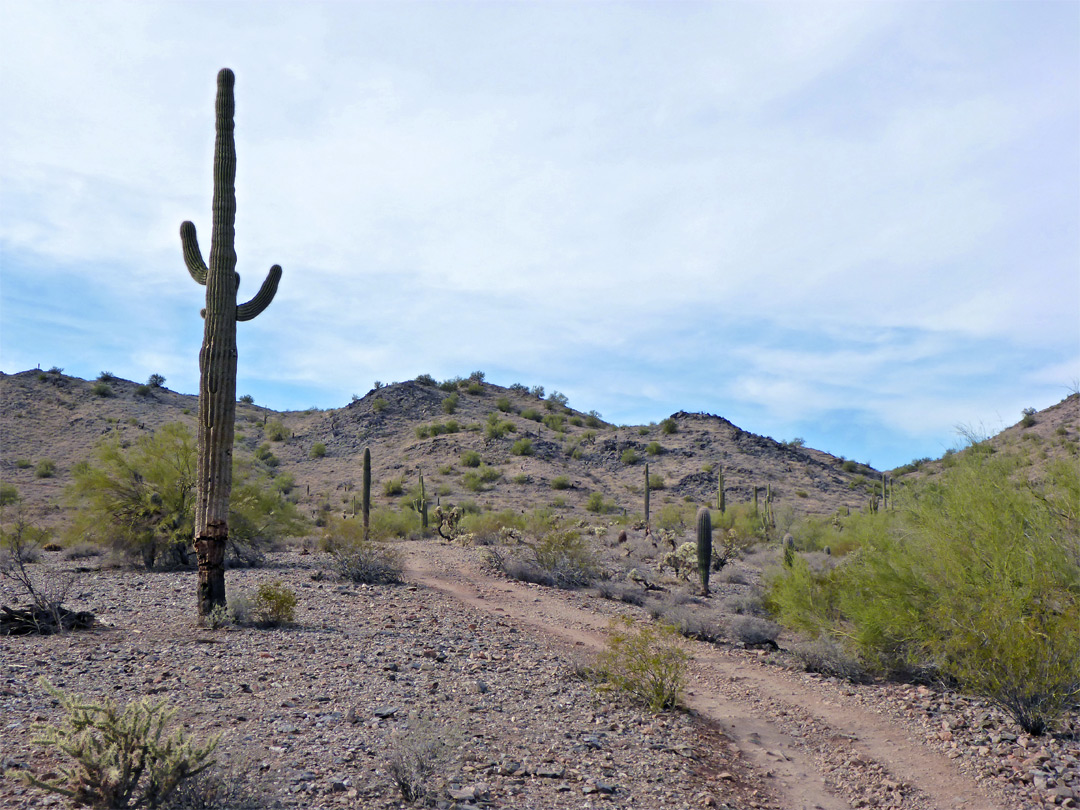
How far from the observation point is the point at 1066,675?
670 cm

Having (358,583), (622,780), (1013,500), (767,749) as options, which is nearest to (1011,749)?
(767,749)

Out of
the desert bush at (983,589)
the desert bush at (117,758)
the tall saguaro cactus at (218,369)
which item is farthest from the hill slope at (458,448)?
the desert bush at (117,758)

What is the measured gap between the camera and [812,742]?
720 cm

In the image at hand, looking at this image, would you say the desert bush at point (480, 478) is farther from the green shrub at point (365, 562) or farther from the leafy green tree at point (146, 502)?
the green shrub at point (365, 562)

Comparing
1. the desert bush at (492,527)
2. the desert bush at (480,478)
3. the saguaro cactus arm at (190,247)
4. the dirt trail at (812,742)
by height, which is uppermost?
the saguaro cactus arm at (190,247)

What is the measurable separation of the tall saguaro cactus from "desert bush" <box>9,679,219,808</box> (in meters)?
5.44

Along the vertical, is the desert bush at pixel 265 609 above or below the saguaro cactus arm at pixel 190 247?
below

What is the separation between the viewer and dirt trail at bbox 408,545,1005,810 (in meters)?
5.98

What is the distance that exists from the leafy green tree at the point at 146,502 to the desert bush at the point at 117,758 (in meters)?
11.7

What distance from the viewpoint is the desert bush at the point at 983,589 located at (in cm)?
680

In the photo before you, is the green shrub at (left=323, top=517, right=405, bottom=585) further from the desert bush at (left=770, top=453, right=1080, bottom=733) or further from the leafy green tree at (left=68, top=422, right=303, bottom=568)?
the desert bush at (left=770, top=453, right=1080, bottom=733)

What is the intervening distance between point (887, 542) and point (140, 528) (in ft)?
46.6

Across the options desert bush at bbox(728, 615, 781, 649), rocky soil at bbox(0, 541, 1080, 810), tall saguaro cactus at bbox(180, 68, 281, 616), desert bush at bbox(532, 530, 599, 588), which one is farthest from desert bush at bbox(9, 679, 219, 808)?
desert bush at bbox(532, 530, 599, 588)

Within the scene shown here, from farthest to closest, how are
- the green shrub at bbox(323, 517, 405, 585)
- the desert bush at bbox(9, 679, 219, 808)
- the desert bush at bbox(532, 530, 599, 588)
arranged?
the desert bush at bbox(532, 530, 599, 588) < the green shrub at bbox(323, 517, 405, 585) < the desert bush at bbox(9, 679, 219, 808)
